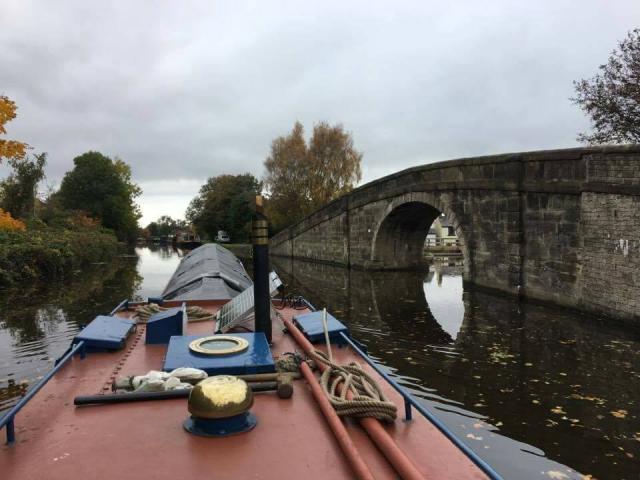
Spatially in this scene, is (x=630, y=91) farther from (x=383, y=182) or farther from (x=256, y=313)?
(x=256, y=313)

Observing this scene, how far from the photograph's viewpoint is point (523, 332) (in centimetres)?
852

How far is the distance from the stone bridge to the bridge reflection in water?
2.22 ft

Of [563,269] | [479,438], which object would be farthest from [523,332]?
[479,438]

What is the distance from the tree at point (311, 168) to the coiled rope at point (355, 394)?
101ft

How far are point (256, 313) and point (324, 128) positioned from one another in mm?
30519

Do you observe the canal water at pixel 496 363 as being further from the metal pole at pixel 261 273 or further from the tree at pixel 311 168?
the tree at pixel 311 168

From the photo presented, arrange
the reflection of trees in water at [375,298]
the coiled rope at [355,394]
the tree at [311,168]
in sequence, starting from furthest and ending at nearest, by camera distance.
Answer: the tree at [311,168]
the reflection of trees in water at [375,298]
the coiled rope at [355,394]

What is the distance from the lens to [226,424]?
2.85 metres

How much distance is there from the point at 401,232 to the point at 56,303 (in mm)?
13141

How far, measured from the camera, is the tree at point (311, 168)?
3409 cm

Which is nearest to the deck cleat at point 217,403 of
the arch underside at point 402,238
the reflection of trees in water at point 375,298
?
the reflection of trees in water at point 375,298

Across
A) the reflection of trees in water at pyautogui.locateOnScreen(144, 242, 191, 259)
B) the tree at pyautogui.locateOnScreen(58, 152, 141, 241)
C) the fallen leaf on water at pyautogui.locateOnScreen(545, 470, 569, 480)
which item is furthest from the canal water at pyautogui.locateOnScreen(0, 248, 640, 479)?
the tree at pyautogui.locateOnScreen(58, 152, 141, 241)

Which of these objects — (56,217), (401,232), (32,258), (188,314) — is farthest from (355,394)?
(56,217)

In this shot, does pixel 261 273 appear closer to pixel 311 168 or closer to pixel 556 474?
pixel 556 474
